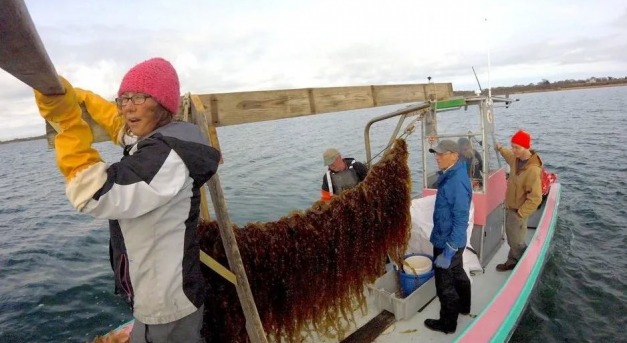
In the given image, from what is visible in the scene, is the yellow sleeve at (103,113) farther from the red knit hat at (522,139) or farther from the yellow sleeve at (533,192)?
the yellow sleeve at (533,192)

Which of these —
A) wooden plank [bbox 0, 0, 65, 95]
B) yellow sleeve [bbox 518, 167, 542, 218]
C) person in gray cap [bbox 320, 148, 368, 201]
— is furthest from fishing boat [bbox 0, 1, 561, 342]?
person in gray cap [bbox 320, 148, 368, 201]

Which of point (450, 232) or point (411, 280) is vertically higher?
point (450, 232)

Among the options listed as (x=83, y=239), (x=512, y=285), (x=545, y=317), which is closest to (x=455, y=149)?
(x=512, y=285)

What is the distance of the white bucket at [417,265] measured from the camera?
5246mm

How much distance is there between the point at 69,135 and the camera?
5.42 feet

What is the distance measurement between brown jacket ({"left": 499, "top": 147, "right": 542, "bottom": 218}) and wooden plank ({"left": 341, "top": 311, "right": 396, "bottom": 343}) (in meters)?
2.97

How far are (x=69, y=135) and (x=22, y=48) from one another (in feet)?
2.55

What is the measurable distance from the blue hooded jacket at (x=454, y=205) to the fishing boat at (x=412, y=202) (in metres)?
0.74

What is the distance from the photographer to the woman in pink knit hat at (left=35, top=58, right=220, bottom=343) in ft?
5.24

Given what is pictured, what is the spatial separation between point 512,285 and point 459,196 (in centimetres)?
225

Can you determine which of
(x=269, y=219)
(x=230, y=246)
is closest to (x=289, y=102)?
(x=230, y=246)

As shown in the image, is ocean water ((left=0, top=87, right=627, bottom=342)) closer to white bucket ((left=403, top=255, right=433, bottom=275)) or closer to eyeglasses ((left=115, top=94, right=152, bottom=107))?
white bucket ((left=403, top=255, right=433, bottom=275))

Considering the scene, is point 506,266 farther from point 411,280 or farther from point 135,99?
point 135,99

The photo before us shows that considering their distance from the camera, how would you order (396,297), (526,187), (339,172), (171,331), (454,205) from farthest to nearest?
(339,172)
(526,187)
(396,297)
(454,205)
(171,331)
